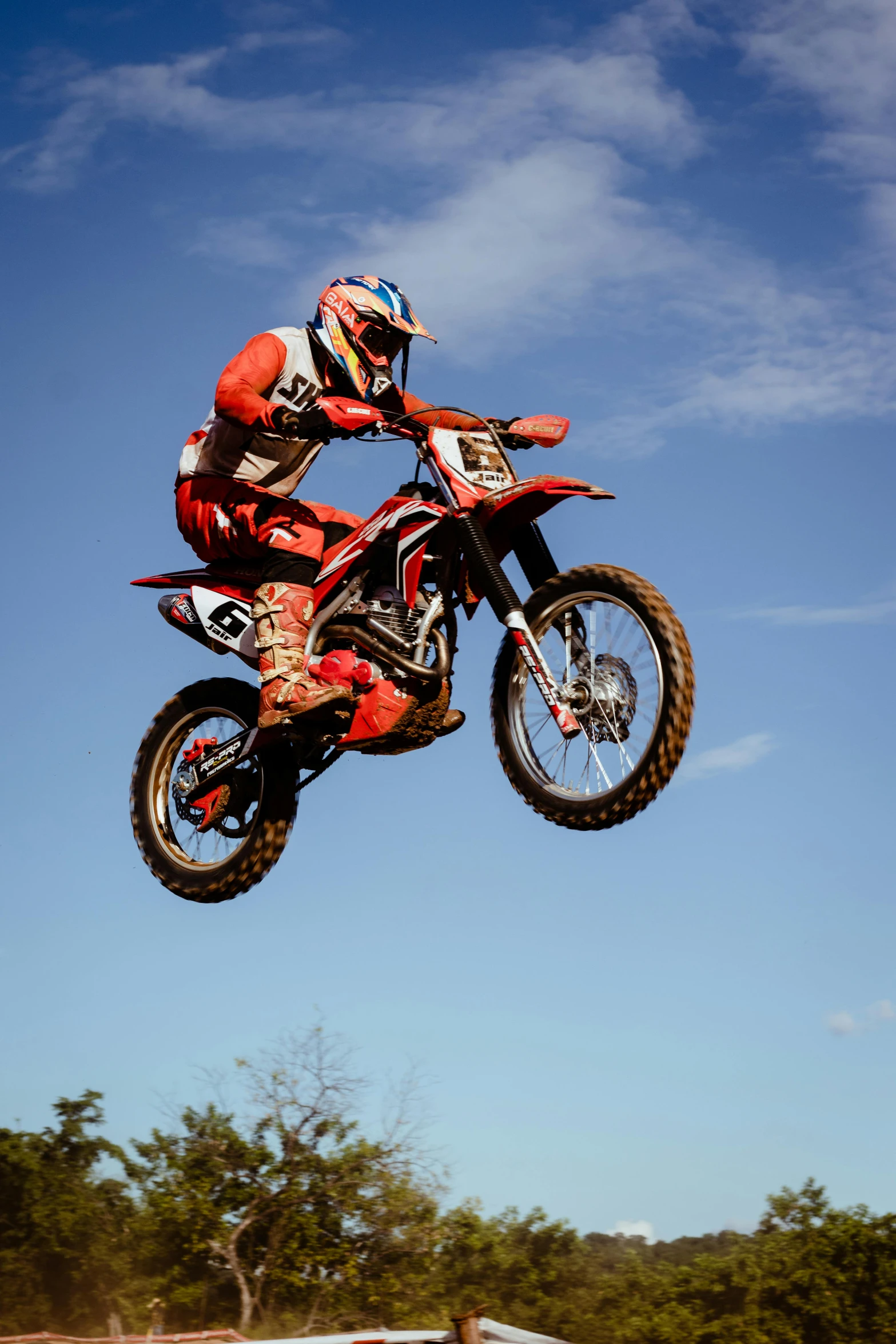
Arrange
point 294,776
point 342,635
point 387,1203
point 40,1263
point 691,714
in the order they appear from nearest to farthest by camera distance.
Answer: point 691,714 → point 342,635 → point 294,776 → point 40,1263 → point 387,1203

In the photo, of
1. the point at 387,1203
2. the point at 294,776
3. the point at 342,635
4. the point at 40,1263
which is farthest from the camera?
the point at 387,1203

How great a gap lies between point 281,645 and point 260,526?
0.77 m

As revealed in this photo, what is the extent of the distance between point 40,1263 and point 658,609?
16.8 meters

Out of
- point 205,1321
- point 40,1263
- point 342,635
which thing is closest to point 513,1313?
point 205,1321

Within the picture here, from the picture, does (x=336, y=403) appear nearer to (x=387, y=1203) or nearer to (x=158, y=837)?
(x=158, y=837)

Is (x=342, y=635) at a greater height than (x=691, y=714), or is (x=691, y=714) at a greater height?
(x=342, y=635)

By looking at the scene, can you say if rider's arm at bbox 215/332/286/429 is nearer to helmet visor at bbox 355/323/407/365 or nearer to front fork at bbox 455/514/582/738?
helmet visor at bbox 355/323/407/365

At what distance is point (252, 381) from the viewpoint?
719 centimetres

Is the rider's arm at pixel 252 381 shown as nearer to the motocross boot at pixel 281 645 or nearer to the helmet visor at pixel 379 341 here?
the helmet visor at pixel 379 341

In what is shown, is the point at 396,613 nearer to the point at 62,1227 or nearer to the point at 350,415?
the point at 350,415

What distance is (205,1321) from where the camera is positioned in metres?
19.5

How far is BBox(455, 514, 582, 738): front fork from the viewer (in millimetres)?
6242

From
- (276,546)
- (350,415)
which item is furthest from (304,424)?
(276,546)

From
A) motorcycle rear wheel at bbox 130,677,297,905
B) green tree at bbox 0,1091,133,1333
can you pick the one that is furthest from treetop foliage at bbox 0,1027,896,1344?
motorcycle rear wheel at bbox 130,677,297,905
